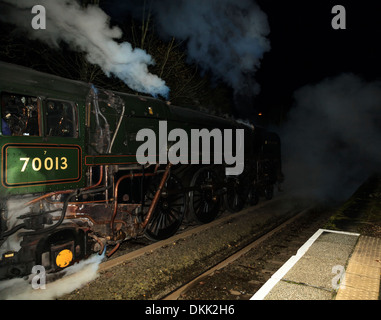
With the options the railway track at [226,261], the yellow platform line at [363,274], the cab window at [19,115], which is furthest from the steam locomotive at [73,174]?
the yellow platform line at [363,274]

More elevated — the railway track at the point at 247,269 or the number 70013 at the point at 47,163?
the number 70013 at the point at 47,163

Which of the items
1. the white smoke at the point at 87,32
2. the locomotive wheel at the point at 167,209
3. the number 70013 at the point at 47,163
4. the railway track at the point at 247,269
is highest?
the white smoke at the point at 87,32

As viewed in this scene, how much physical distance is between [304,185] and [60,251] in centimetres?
1647

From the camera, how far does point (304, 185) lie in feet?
57.0

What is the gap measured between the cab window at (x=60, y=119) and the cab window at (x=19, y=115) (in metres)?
0.17

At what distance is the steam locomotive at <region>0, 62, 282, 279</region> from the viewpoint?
337 centimetres

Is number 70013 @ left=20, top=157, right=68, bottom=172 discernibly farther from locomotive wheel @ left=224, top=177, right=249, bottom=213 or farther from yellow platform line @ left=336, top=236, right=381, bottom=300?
locomotive wheel @ left=224, top=177, right=249, bottom=213

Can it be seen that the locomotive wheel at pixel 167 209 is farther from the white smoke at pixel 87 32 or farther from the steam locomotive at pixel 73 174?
the white smoke at pixel 87 32

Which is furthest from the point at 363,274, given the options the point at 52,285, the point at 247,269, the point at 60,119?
the point at 60,119

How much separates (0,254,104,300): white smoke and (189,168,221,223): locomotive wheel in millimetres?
3269

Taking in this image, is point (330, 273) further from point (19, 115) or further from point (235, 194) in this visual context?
point (235, 194)

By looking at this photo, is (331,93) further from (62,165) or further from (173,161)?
(62,165)

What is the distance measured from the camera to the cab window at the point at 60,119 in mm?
3816
